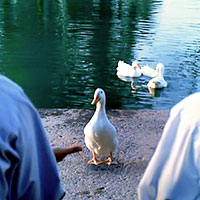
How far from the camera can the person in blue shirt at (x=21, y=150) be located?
39.7 inches

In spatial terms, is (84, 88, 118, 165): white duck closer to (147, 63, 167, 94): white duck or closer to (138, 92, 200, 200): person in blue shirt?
(138, 92, 200, 200): person in blue shirt

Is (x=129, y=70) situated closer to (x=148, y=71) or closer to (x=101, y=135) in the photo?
(x=148, y=71)

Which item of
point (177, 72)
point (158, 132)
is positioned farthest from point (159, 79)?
point (158, 132)

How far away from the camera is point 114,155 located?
14.3 feet

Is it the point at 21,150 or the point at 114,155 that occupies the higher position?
the point at 21,150

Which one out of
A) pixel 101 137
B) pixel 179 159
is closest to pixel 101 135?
pixel 101 137

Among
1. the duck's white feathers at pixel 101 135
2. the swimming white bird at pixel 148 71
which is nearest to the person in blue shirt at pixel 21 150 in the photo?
the duck's white feathers at pixel 101 135

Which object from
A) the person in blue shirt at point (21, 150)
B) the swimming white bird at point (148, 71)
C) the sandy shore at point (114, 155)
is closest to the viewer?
the person in blue shirt at point (21, 150)

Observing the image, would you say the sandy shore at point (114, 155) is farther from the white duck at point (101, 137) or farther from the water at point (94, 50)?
the water at point (94, 50)

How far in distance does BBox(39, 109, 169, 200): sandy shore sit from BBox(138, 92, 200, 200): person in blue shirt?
7.72ft

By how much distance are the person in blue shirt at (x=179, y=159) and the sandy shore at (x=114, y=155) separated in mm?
2353

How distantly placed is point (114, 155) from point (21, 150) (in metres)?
3.36

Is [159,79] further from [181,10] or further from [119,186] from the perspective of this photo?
[181,10]

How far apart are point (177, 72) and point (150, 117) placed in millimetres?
5141
